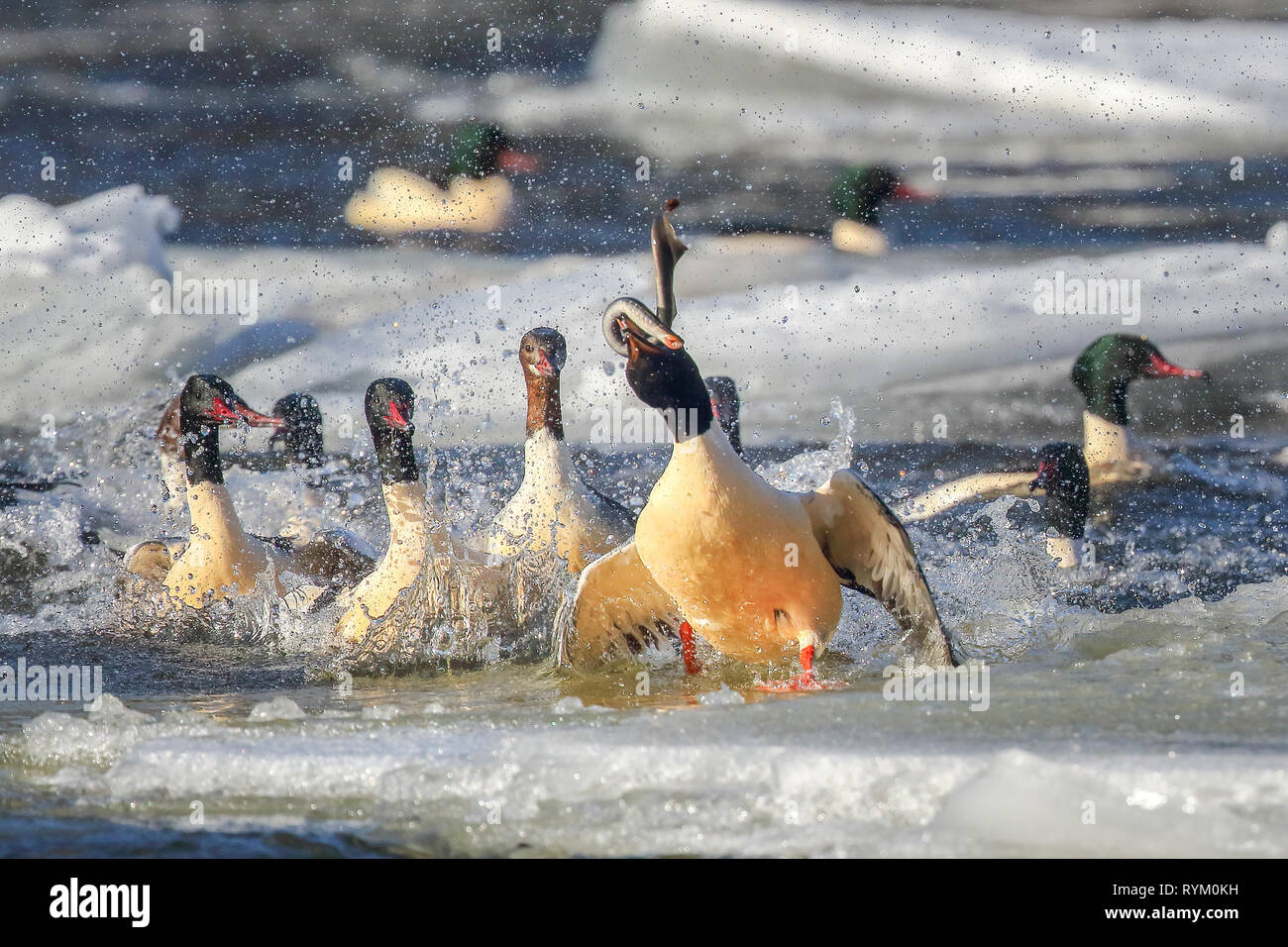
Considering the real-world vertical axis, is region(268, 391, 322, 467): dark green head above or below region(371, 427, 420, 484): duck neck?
above

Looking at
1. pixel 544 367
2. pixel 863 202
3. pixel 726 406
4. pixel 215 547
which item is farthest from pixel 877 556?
pixel 863 202

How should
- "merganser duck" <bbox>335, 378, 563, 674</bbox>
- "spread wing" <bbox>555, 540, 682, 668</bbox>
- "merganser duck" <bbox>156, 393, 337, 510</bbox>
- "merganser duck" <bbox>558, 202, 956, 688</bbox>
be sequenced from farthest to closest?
"merganser duck" <bbox>156, 393, 337, 510</bbox>
"merganser duck" <bbox>335, 378, 563, 674</bbox>
"spread wing" <bbox>555, 540, 682, 668</bbox>
"merganser duck" <bbox>558, 202, 956, 688</bbox>

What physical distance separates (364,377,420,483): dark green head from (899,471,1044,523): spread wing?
2.30 meters

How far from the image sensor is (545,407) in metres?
5.23

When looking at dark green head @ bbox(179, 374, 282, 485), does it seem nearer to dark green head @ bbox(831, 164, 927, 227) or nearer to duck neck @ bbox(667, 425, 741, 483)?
duck neck @ bbox(667, 425, 741, 483)

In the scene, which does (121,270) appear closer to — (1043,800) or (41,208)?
(41,208)

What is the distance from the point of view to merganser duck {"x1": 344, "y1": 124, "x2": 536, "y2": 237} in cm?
888

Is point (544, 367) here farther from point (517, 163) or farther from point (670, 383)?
point (517, 163)

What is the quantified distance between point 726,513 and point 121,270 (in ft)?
18.7

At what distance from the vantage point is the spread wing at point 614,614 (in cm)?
439

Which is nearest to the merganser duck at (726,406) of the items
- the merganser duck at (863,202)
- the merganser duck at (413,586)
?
the merganser duck at (413,586)

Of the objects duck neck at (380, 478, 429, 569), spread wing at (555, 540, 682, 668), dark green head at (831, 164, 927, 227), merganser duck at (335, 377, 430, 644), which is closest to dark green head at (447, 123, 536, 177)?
dark green head at (831, 164, 927, 227)

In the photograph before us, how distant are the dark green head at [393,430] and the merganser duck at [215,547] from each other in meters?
0.64
